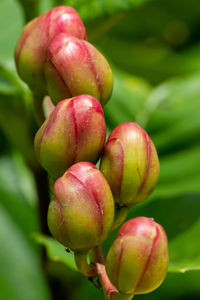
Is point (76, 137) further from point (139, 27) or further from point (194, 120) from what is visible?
point (139, 27)

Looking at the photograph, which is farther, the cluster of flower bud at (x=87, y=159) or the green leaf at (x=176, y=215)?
the green leaf at (x=176, y=215)

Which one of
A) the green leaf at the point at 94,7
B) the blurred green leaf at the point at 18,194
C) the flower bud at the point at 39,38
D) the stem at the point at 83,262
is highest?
the flower bud at the point at 39,38

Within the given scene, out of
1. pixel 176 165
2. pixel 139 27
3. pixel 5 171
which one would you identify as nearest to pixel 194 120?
pixel 176 165

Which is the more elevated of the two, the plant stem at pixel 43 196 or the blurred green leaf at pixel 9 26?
the blurred green leaf at pixel 9 26

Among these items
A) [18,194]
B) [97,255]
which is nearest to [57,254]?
[97,255]

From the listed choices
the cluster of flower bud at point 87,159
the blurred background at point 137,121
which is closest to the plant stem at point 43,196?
the blurred background at point 137,121

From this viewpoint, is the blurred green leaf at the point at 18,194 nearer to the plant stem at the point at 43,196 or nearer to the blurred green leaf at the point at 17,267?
the blurred green leaf at the point at 17,267

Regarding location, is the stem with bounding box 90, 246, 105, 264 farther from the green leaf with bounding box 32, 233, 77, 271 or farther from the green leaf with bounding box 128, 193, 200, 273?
the green leaf with bounding box 128, 193, 200, 273

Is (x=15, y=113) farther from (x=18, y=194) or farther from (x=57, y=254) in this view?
(x=18, y=194)
